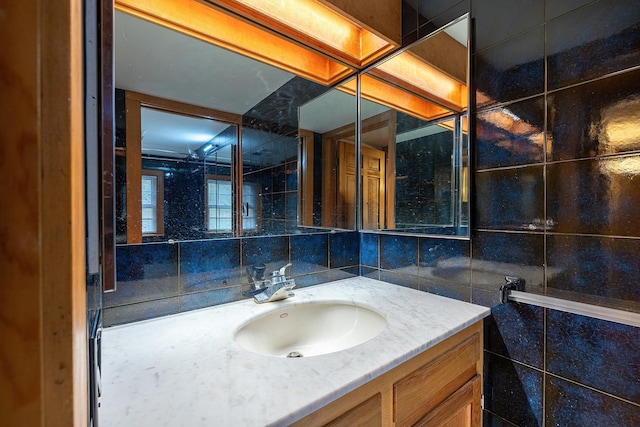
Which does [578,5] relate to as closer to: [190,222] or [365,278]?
[365,278]

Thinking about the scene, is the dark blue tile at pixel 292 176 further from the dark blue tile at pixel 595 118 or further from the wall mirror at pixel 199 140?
the dark blue tile at pixel 595 118

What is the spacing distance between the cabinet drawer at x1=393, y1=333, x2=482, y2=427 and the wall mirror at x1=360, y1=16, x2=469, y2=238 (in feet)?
1.38

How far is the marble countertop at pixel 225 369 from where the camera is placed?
517 mm

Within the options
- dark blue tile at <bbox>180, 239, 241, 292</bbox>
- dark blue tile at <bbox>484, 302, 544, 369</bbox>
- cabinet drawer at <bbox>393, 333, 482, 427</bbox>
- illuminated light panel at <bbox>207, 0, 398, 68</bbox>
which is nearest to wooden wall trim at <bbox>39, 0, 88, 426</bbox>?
cabinet drawer at <bbox>393, 333, 482, 427</bbox>

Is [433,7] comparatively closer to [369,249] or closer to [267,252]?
[369,249]

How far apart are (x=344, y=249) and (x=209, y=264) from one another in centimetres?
68

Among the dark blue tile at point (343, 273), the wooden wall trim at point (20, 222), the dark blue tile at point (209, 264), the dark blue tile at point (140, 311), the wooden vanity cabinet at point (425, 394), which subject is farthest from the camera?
the dark blue tile at point (343, 273)

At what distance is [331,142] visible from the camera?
1.52m

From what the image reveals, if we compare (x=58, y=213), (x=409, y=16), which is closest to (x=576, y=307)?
(x=58, y=213)

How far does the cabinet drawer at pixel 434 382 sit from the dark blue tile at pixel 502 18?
1.06 metres

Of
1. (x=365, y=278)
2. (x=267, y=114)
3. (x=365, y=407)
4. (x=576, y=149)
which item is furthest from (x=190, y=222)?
(x=576, y=149)

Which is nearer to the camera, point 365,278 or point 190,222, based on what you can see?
point 190,222

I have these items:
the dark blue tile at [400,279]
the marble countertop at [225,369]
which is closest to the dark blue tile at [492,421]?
the marble countertop at [225,369]

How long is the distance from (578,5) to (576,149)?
42 cm
